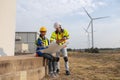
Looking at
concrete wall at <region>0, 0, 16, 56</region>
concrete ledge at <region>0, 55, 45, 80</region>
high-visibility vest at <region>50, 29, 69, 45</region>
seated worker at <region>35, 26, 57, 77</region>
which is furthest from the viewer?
concrete wall at <region>0, 0, 16, 56</region>

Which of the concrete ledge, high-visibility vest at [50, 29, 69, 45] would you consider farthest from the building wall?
the concrete ledge

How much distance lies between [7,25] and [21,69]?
370 centimetres

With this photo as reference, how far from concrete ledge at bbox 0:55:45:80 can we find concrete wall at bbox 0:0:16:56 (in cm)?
231

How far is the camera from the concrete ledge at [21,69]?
5414mm

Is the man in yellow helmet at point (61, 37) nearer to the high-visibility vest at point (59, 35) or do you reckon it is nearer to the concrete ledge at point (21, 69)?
the high-visibility vest at point (59, 35)

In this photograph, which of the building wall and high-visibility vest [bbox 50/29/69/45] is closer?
high-visibility vest [bbox 50/29/69/45]

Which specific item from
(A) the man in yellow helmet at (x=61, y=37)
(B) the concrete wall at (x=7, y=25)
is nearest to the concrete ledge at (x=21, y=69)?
(A) the man in yellow helmet at (x=61, y=37)

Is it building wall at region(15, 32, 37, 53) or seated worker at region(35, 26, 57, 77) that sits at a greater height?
building wall at region(15, 32, 37, 53)

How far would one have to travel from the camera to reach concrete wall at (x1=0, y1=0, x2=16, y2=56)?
9023 mm

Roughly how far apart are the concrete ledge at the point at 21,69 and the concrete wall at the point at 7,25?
231cm

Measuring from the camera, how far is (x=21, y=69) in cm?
611

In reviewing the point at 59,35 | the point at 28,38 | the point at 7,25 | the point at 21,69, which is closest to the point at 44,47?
the point at 59,35

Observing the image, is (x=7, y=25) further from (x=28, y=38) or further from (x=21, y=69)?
(x=28, y=38)

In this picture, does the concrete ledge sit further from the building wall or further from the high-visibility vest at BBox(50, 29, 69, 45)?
the building wall
